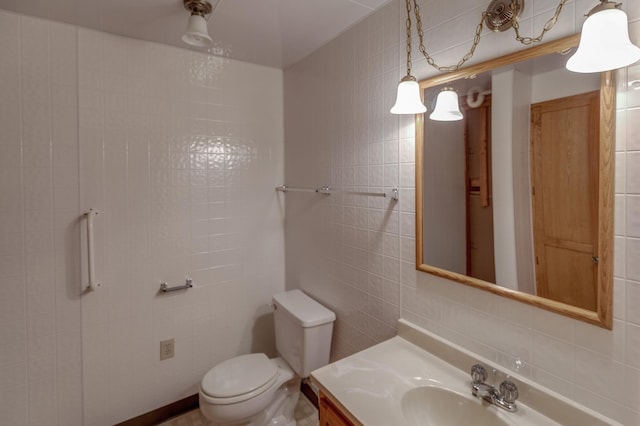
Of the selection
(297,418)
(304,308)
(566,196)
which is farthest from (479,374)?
(297,418)

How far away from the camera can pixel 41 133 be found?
1.57 metres

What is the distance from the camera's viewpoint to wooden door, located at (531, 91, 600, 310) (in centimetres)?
84

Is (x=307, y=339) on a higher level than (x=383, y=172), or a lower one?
lower

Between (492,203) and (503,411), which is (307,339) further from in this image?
(492,203)

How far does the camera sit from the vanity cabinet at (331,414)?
100 centimetres

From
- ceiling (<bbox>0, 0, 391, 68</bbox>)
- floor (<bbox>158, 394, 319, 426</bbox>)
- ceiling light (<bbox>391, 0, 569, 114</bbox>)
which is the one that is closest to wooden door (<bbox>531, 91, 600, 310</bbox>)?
ceiling light (<bbox>391, 0, 569, 114</bbox>)

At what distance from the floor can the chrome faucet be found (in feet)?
4.00

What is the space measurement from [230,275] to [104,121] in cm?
115

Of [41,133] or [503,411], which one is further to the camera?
[41,133]

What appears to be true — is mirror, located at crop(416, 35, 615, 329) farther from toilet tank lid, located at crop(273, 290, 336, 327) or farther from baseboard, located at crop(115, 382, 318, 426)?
baseboard, located at crop(115, 382, 318, 426)

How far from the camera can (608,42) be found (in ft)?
2.24

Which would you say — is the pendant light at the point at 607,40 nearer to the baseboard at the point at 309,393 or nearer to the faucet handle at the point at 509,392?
the faucet handle at the point at 509,392

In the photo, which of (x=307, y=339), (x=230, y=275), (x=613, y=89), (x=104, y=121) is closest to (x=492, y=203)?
(x=613, y=89)

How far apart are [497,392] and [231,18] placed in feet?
6.14
